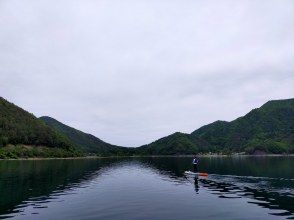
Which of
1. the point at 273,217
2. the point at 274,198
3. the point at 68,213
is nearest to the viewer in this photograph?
the point at 273,217

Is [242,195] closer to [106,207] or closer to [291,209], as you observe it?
[291,209]

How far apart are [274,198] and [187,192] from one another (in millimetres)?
16045

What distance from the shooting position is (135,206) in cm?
4766

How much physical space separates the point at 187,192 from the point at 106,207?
20365 mm

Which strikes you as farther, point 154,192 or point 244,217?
point 154,192

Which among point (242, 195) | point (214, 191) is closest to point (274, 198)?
point (242, 195)

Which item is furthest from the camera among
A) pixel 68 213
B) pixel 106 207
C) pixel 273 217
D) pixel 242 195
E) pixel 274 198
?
pixel 242 195

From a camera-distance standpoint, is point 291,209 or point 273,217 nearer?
point 273,217

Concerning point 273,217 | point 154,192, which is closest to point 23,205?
point 154,192

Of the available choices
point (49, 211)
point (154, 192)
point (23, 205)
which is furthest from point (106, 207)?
point (154, 192)

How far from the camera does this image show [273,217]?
39312 millimetres

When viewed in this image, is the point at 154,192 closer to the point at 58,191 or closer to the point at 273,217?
the point at 58,191

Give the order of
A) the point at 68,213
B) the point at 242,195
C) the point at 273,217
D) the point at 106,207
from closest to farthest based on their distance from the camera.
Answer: the point at 273,217, the point at 68,213, the point at 106,207, the point at 242,195

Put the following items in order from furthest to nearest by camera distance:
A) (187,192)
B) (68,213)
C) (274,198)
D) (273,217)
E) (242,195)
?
(187,192)
(242,195)
(274,198)
(68,213)
(273,217)
